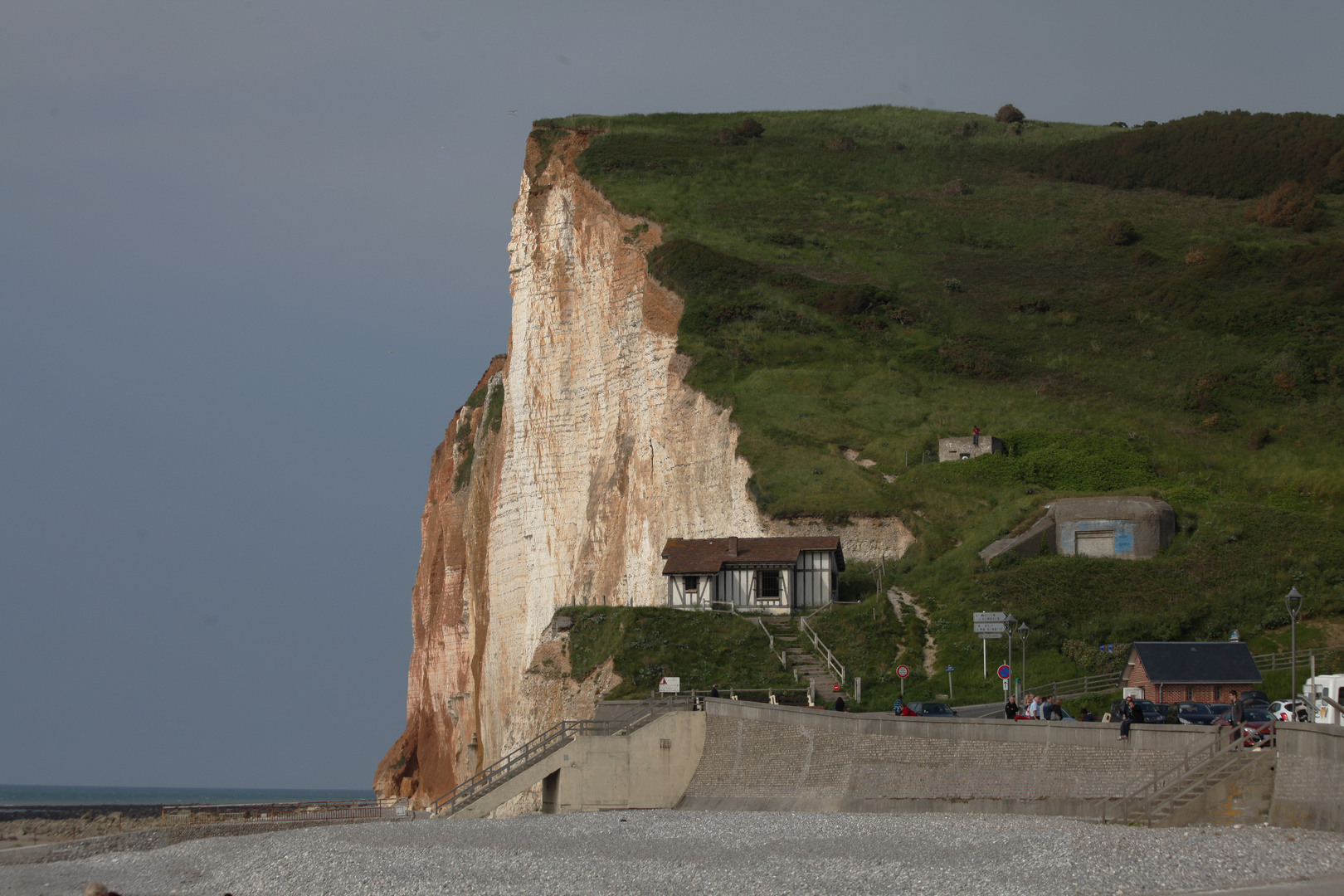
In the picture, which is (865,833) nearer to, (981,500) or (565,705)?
(565,705)

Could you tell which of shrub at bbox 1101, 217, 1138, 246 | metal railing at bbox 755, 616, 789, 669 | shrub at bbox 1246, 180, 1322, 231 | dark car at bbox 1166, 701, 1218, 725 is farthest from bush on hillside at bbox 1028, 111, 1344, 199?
dark car at bbox 1166, 701, 1218, 725

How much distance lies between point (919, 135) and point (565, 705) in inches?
3397

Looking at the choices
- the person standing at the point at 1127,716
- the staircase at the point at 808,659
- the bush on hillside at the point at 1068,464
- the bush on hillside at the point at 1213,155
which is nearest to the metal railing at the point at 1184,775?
the person standing at the point at 1127,716

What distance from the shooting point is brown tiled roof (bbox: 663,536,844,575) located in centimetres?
4625

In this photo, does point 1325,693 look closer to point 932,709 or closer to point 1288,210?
point 932,709

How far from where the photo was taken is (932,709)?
3275 cm

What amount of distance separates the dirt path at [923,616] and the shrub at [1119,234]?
1899 inches

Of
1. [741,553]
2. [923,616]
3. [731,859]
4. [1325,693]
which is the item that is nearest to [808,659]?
[923,616]

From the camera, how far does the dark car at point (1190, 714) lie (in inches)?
1211

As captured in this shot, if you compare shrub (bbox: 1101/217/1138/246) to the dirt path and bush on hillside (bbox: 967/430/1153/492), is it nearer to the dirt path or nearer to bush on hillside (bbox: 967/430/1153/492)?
bush on hillside (bbox: 967/430/1153/492)

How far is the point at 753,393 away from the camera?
60.5 m

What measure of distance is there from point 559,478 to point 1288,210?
171 ft

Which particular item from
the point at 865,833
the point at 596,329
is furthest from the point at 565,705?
the point at 596,329

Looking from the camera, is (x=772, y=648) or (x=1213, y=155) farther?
(x=1213, y=155)
